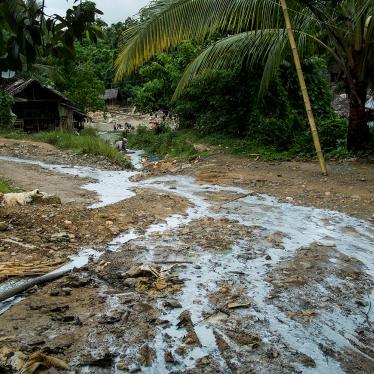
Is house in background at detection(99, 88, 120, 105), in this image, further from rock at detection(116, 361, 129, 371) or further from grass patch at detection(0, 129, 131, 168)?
rock at detection(116, 361, 129, 371)

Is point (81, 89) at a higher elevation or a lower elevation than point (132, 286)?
higher

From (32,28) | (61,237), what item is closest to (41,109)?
(61,237)

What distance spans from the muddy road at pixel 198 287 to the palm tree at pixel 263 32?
291 centimetres

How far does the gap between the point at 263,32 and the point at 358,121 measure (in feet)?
9.59

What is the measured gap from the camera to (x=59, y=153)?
1453 centimetres

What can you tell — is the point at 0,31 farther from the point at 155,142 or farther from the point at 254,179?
the point at 155,142

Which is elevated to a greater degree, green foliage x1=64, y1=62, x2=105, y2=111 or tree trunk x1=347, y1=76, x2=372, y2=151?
green foliage x1=64, y1=62, x2=105, y2=111

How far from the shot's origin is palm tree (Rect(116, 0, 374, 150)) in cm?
778

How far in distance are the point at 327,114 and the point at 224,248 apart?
11795 mm

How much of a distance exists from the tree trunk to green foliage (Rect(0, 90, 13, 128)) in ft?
52.6

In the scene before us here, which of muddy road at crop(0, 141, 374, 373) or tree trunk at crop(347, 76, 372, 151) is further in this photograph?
tree trunk at crop(347, 76, 372, 151)

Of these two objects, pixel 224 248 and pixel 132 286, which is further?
pixel 224 248

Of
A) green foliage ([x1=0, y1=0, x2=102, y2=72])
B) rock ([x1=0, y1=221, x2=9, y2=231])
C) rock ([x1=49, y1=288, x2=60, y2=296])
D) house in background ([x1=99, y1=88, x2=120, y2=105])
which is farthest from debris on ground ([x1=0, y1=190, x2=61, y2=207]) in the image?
house in background ([x1=99, y1=88, x2=120, y2=105])

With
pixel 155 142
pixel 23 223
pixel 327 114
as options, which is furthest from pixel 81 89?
pixel 23 223
